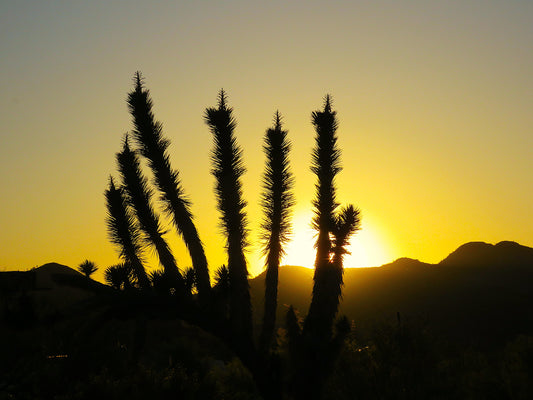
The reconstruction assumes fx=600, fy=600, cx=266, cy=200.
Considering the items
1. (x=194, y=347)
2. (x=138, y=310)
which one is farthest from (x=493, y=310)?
(x=138, y=310)

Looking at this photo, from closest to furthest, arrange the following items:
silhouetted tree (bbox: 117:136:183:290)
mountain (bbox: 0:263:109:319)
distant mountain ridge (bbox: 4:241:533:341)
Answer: silhouetted tree (bbox: 117:136:183:290)
mountain (bbox: 0:263:109:319)
distant mountain ridge (bbox: 4:241:533:341)

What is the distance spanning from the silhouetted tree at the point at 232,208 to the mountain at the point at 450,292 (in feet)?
125

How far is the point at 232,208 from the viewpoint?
14461 millimetres

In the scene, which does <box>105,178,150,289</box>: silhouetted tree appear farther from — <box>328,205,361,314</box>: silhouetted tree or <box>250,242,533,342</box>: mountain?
<box>250,242,533,342</box>: mountain

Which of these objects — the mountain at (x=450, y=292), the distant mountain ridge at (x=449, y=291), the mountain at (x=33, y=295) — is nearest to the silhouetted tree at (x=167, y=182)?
the mountain at (x=33, y=295)

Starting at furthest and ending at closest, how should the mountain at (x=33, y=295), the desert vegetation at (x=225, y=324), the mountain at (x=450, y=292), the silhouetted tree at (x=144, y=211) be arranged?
1. the mountain at (x=450, y=292)
2. the mountain at (x=33, y=295)
3. the silhouetted tree at (x=144, y=211)
4. the desert vegetation at (x=225, y=324)

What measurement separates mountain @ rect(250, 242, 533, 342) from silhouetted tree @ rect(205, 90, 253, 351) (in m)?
38.1

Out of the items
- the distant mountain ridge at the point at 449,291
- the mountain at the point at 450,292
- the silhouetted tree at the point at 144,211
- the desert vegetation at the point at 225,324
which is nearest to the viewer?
the desert vegetation at the point at 225,324

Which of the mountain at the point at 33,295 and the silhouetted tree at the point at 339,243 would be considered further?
the mountain at the point at 33,295

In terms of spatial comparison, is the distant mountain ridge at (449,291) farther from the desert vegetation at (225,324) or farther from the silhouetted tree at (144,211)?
the silhouetted tree at (144,211)

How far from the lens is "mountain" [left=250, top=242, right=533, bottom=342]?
60.2 metres

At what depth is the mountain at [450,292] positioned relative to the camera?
60.2 m

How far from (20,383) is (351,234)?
1191cm

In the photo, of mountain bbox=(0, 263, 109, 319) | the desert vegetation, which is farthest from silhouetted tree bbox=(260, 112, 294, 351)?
mountain bbox=(0, 263, 109, 319)
